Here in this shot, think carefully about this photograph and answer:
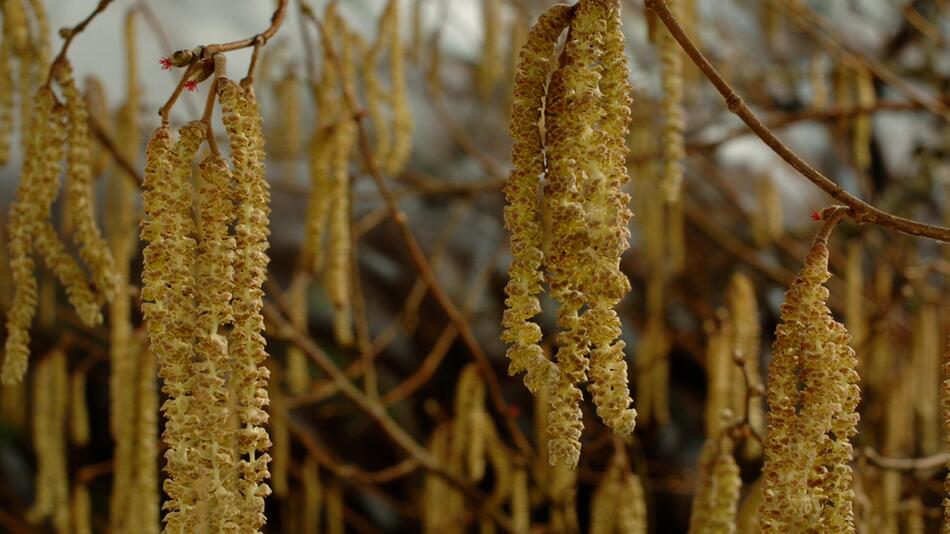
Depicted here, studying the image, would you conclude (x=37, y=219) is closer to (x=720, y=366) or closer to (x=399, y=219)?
(x=399, y=219)

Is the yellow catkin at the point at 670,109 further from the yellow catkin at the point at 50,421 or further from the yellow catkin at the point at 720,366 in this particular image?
the yellow catkin at the point at 50,421

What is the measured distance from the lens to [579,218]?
1.90ft

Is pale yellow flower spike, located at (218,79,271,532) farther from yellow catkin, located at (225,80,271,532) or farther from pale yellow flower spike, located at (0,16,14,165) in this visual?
pale yellow flower spike, located at (0,16,14,165)

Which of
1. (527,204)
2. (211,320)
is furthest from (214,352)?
(527,204)

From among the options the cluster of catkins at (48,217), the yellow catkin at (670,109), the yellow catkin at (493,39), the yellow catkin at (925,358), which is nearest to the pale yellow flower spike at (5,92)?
the cluster of catkins at (48,217)

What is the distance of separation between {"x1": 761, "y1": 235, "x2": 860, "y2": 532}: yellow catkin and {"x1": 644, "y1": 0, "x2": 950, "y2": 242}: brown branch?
1.4 inches

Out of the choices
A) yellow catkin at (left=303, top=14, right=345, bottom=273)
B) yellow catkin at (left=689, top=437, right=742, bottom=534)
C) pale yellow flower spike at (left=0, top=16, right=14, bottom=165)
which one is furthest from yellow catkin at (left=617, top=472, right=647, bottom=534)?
pale yellow flower spike at (left=0, top=16, right=14, bottom=165)

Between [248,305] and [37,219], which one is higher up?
[37,219]

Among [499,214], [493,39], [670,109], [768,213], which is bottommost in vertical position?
[670,109]

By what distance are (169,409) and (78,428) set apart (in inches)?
47.3

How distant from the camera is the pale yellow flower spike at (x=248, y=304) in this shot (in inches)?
23.1

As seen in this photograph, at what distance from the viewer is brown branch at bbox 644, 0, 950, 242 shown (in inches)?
23.7

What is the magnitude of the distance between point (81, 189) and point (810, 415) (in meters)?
0.65

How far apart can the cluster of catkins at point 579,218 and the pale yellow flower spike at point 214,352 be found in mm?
175
